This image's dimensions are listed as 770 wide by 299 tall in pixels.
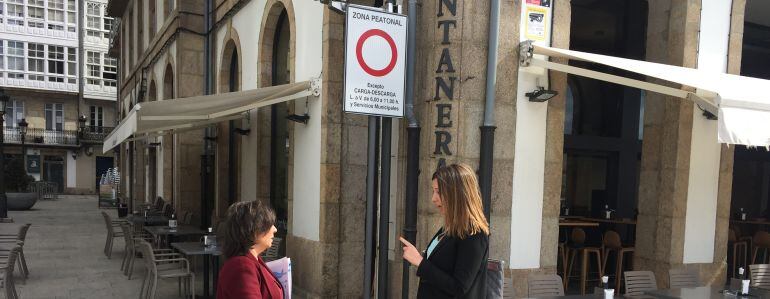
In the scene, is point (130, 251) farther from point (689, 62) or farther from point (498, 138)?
point (689, 62)

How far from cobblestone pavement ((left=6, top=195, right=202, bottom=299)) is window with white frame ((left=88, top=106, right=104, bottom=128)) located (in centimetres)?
2561

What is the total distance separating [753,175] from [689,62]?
25.3 feet

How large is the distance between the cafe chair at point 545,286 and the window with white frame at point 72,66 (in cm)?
3970

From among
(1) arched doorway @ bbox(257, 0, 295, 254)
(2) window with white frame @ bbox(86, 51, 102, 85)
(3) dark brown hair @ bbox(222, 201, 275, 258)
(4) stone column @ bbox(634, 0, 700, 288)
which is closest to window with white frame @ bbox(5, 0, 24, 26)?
(2) window with white frame @ bbox(86, 51, 102, 85)

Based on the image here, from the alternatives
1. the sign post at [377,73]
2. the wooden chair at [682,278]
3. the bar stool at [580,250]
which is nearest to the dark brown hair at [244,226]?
the sign post at [377,73]

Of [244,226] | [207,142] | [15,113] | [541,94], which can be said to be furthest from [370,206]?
[15,113]

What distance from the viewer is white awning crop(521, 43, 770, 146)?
3.60 meters

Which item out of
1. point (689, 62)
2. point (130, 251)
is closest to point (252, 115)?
point (130, 251)

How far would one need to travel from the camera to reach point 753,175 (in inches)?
434

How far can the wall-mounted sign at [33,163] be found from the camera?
3438 cm

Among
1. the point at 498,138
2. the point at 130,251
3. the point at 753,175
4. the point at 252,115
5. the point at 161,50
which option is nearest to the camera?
the point at 498,138

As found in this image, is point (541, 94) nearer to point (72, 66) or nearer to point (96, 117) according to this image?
point (72, 66)

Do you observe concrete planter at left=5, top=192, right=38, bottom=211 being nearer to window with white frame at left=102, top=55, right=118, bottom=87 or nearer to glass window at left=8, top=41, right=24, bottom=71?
glass window at left=8, top=41, right=24, bottom=71

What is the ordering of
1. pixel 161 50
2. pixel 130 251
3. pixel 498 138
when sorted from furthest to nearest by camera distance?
pixel 161 50, pixel 130 251, pixel 498 138
